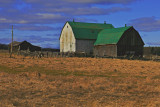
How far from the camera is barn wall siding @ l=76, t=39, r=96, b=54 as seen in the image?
55.0 meters

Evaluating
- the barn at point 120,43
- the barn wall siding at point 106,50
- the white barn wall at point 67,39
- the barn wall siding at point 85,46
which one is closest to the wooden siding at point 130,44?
the barn at point 120,43

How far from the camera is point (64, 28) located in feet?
194

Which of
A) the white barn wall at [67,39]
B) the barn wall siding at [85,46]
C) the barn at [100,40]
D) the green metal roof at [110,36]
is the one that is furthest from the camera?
the white barn wall at [67,39]

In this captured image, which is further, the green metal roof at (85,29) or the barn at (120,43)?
the green metal roof at (85,29)

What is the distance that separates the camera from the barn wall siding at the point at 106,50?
167 feet

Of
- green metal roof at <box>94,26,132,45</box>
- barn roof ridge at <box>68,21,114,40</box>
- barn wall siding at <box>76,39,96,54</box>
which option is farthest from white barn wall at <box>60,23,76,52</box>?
green metal roof at <box>94,26,132,45</box>

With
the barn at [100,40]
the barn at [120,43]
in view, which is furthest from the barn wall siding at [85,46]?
the barn at [120,43]

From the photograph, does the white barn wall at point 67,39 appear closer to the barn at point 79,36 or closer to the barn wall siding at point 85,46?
the barn at point 79,36

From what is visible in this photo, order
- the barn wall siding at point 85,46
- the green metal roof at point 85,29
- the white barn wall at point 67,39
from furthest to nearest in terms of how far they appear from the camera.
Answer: the white barn wall at point 67,39 → the green metal roof at point 85,29 → the barn wall siding at point 85,46

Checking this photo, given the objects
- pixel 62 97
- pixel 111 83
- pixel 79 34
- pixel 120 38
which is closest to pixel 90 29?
pixel 79 34

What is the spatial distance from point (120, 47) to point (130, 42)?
2.65 metres

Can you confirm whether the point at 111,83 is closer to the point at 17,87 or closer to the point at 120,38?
the point at 17,87

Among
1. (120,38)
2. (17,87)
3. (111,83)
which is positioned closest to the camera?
(17,87)

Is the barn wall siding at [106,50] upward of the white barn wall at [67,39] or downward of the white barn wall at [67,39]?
downward
